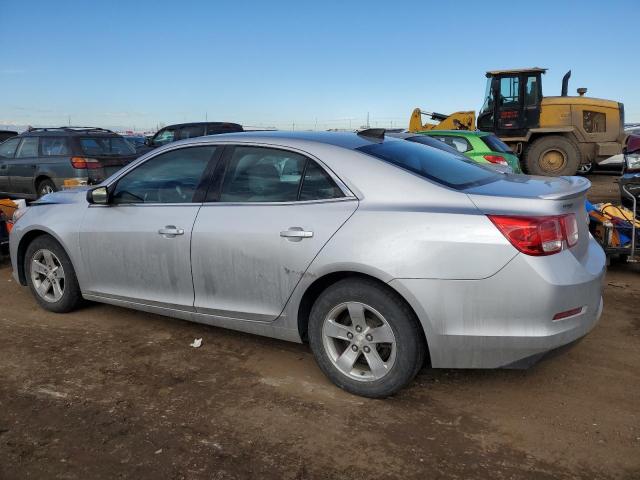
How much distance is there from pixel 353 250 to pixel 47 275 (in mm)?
3029

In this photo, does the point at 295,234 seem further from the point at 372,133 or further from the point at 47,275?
the point at 47,275

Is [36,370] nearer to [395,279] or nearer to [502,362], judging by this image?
[395,279]

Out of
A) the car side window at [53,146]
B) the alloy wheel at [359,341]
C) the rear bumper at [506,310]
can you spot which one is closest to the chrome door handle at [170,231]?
the alloy wheel at [359,341]

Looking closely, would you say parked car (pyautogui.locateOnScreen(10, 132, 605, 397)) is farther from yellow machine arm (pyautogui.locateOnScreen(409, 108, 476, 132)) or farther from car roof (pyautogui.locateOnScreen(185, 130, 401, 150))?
yellow machine arm (pyautogui.locateOnScreen(409, 108, 476, 132))

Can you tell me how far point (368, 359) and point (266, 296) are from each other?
2.51ft

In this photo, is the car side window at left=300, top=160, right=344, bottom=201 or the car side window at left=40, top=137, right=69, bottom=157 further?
the car side window at left=40, top=137, right=69, bottom=157

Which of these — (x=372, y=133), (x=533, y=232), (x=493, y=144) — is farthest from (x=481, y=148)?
(x=533, y=232)

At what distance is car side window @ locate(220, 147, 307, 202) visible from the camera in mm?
3525

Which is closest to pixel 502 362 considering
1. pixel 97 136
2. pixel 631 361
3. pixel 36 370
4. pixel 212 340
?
pixel 631 361

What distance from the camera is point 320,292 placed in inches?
133

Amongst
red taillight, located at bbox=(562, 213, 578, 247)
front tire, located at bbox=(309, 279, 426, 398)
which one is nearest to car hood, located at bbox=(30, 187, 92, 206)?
front tire, located at bbox=(309, 279, 426, 398)

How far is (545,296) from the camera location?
278 cm

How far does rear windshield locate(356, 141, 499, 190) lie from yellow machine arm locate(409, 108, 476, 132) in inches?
538

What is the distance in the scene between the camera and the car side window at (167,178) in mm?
3957
